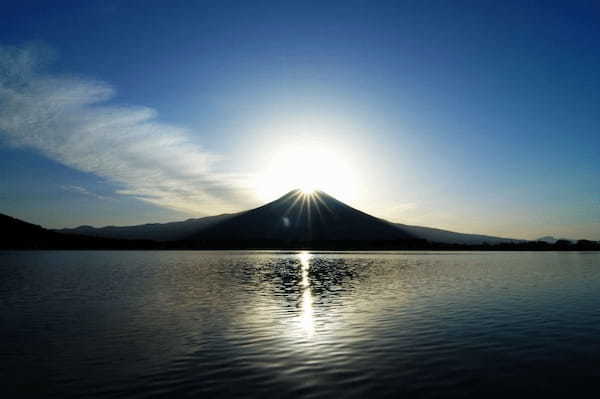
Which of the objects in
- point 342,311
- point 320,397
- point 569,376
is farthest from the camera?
point 342,311

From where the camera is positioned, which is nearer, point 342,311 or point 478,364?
point 478,364

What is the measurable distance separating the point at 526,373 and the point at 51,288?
49.8 meters

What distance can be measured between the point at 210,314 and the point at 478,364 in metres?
19.7

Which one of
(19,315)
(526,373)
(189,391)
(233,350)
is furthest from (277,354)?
(19,315)

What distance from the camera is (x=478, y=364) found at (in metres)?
18.2

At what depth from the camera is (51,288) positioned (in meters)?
47.9

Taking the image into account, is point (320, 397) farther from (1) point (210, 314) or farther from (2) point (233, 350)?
(1) point (210, 314)

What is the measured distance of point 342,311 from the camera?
3256cm

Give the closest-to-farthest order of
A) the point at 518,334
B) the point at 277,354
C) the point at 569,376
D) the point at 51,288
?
the point at 569,376 → the point at 277,354 → the point at 518,334 → the point at 51,288

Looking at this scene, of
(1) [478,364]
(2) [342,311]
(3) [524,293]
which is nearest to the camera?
(1) [478,364]

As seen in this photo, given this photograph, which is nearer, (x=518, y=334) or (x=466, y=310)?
(x=518, y=334)

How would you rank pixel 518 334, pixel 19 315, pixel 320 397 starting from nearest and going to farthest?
pixel 320 397 < pixel 518 334 < pixel 19 315

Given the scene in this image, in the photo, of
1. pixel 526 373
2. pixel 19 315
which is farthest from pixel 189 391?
pixel 19 315

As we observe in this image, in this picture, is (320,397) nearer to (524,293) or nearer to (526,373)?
(526,373)
